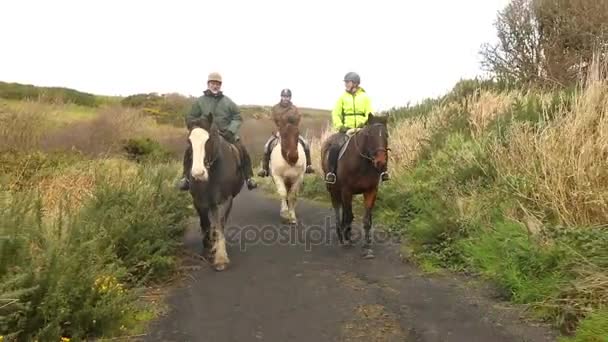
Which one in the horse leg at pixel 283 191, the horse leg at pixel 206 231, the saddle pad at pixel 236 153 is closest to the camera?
the horse leg at pixel 206 231

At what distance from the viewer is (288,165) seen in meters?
11.2

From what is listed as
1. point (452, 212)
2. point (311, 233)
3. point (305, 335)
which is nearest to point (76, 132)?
point (311, 233)

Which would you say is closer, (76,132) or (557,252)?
(557,252)

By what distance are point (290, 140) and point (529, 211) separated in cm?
572

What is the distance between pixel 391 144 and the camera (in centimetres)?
1445

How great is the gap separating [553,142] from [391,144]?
812 centimetres

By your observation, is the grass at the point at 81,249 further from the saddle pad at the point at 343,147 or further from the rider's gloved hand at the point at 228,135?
the saddle pad at the point at 343,147

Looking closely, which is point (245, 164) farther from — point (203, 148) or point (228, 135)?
point (203, 148)

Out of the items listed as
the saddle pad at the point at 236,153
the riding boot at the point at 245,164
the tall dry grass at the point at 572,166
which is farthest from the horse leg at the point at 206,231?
the tall dry grass at the point at 572,166

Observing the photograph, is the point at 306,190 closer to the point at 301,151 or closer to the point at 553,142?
the point at 301,151

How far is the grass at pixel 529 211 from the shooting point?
471 cm

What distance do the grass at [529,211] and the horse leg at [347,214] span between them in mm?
1007

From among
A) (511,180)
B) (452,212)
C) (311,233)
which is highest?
(511,180)

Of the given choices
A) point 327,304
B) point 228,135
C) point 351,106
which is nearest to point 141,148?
point 228,135
